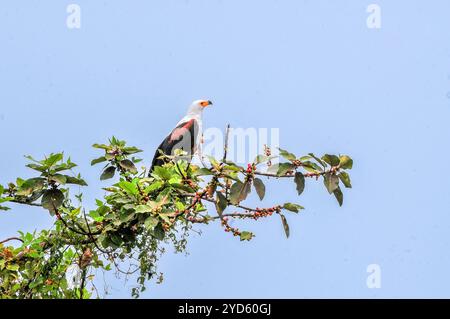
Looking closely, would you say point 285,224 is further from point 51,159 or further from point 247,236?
point 51,159

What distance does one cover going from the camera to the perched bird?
9.33 meters

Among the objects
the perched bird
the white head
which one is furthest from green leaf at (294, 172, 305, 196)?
the white head

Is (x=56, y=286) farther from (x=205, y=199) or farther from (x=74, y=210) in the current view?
(x=205, y=199)

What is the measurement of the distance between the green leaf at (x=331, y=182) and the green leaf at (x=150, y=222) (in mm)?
1166

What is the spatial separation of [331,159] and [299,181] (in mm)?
255

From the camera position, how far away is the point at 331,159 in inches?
231

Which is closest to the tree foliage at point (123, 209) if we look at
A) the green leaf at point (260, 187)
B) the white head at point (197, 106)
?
the green leaf at point (260, 187)

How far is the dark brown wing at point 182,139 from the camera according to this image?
932cm

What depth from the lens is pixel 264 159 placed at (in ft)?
19.0

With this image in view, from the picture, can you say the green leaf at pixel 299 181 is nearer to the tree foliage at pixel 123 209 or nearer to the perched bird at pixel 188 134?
the tree foliage at pixel 123 209

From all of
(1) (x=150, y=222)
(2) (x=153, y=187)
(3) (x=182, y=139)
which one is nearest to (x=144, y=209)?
(1) (x=150, y=222)
